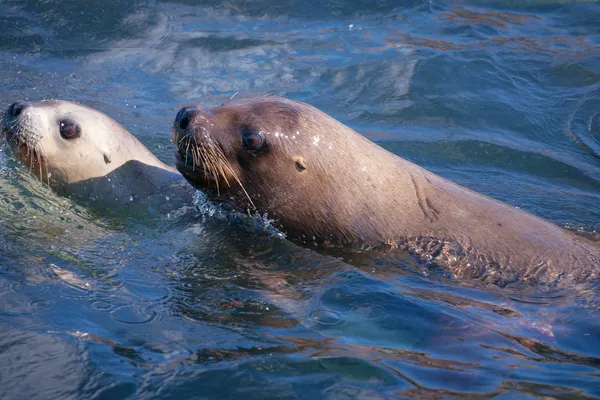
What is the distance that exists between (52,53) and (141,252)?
5.79 meters

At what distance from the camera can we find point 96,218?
591cm

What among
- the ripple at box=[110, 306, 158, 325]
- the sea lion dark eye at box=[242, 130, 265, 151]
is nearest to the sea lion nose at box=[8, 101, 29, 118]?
the sea lion dark eye at box=[242, 130, 265, 151]

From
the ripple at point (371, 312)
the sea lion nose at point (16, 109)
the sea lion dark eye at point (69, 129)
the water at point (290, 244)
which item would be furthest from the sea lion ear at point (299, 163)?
the sea lion nose at point (16, 109)

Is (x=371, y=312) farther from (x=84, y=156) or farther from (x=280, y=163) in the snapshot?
(x=84, y=156)

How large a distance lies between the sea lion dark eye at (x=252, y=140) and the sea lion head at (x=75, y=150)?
1.61 metres

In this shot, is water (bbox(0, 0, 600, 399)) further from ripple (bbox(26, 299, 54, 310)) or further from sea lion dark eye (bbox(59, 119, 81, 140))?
sea lion dark eye (bbox(59, 119, 81, 140))

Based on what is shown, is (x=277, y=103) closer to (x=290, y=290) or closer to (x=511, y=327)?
(x=290, y=290)

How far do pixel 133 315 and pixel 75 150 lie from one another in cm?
230

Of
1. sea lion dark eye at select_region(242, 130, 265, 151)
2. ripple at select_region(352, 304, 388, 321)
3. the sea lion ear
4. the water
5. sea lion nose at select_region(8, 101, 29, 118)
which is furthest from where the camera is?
sea lion nose at select_region(8, 101, 29, 118)

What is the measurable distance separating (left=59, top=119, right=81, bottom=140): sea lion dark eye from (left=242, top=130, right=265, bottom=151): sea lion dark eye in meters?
1.68

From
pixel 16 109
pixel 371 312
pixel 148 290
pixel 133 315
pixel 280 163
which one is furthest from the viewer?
pixel 16 109

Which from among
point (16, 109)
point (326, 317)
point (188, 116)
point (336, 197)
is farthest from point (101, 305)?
point (16, 109)

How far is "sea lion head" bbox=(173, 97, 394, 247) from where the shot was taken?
4.98m

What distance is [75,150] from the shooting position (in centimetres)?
600
